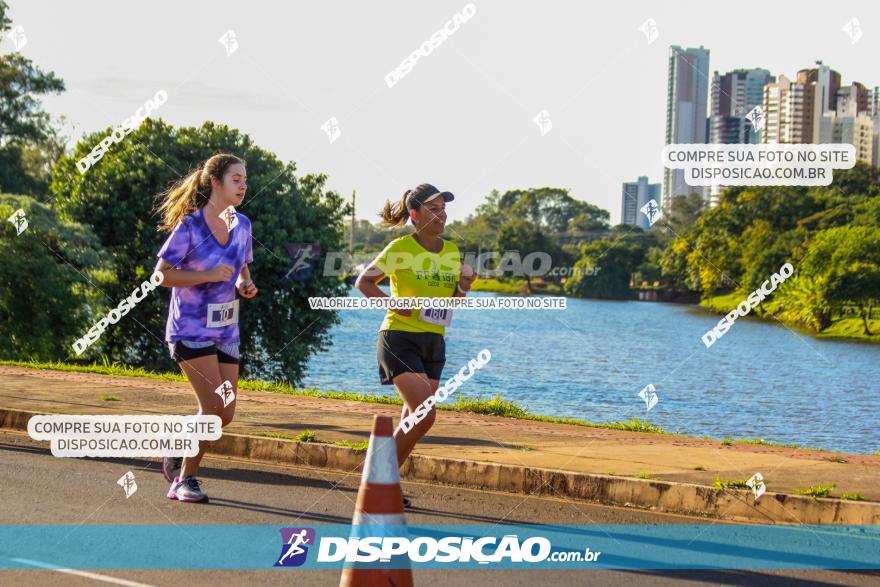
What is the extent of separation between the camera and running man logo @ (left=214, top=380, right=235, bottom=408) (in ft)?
24.5

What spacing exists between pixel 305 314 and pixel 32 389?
1980cm

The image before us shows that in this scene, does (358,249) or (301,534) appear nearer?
(301,534)

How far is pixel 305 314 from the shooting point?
3384 cm

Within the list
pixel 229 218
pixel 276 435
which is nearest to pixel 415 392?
pixel 229 218

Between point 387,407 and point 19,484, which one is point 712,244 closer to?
point 387,407

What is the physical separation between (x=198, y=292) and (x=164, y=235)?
88.1 ft

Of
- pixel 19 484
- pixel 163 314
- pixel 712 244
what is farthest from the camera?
pixel 712 244

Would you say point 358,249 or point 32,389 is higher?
point 358,249

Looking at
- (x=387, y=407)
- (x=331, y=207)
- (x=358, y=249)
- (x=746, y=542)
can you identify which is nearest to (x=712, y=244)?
(x=358, y=249)

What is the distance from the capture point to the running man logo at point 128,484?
8.13 meters

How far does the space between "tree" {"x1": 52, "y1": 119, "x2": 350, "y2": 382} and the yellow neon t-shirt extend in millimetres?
25480

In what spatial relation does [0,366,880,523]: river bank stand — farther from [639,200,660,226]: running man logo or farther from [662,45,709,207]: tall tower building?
[662,45,709,207]: tall tower building

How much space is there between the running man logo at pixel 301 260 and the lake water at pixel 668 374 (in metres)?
3.28

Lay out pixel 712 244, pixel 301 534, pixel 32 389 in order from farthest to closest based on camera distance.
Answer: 1. pixel 712 244
2. pixel 32 389
3. pixel 301 534
